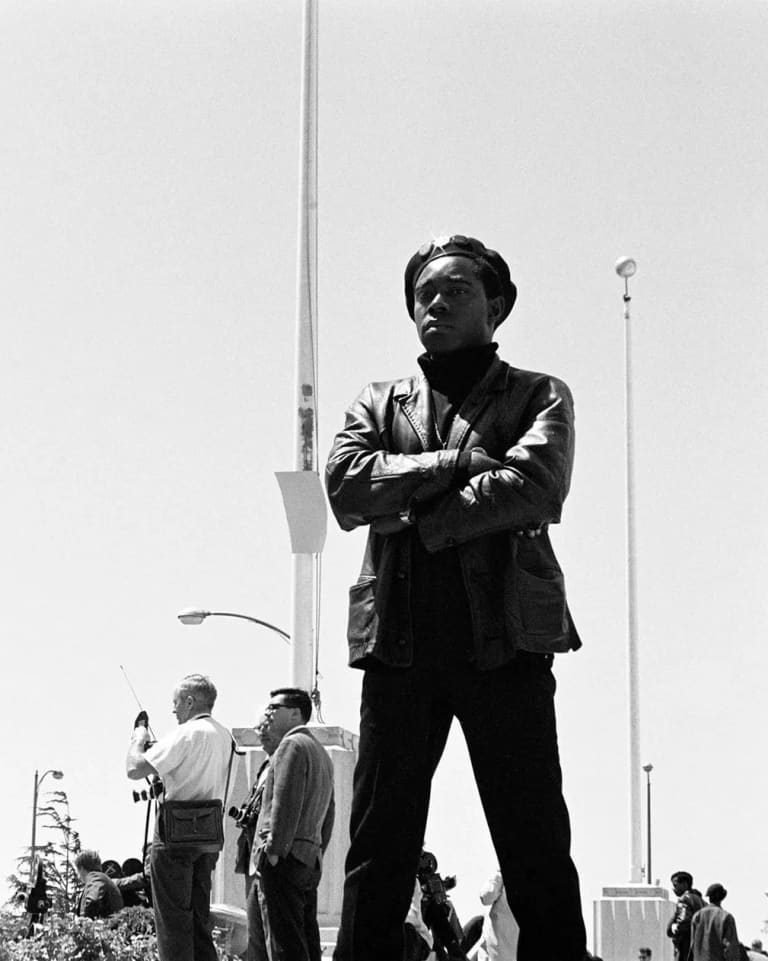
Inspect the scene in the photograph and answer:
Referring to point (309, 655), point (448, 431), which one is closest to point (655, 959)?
point (309, 655)

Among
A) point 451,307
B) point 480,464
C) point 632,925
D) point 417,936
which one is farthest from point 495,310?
point 632,925

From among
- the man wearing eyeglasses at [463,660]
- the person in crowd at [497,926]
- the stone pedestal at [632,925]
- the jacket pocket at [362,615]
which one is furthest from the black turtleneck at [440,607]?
the stone pedestal at [632,925]

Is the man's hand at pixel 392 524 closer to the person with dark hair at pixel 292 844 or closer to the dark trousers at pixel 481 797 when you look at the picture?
the dark trousers at pixel 481 797

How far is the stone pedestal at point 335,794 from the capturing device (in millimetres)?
13188

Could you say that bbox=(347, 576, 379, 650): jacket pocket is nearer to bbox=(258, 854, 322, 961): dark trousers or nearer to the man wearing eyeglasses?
the man wearing eyeglasses

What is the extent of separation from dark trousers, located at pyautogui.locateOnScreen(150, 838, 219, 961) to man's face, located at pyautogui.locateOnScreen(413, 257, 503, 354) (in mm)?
4265

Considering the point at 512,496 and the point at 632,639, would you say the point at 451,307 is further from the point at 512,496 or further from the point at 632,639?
the point at 632,639

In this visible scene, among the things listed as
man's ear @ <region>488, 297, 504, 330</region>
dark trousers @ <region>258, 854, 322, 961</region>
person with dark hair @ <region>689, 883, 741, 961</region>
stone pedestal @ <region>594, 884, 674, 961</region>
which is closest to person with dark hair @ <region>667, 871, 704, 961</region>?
person with dark hair @ <region>689, 883, 741, 961</region>

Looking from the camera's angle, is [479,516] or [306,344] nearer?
[479,516]

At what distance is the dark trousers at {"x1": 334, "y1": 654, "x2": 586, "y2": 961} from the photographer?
4324 millimetres

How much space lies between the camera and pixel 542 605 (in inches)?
173

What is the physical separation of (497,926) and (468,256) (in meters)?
8.28

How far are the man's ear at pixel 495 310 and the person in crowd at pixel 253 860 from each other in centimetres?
382

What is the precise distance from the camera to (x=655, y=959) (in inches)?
987
